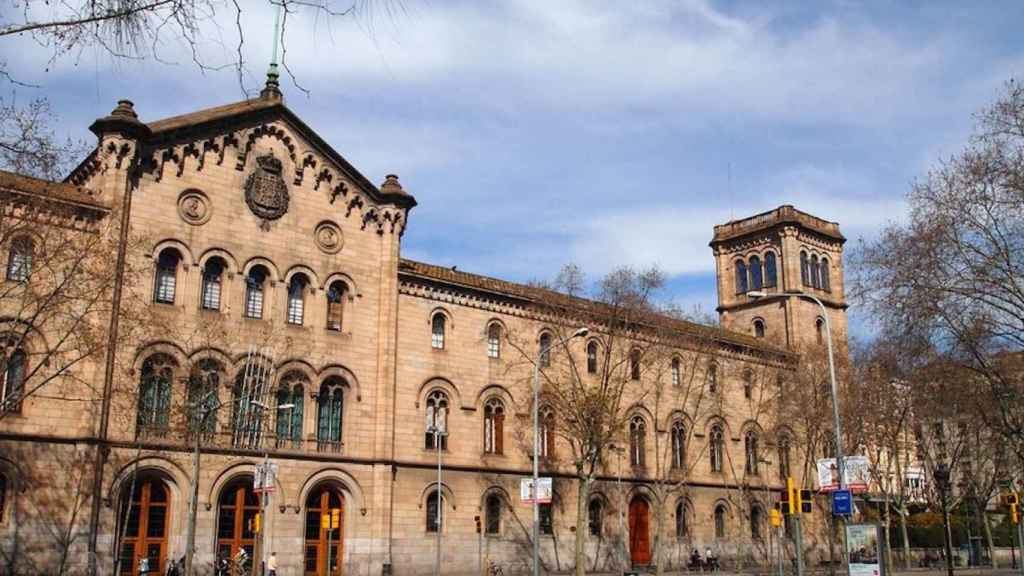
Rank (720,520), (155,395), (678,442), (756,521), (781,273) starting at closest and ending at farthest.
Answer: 1. (155,395)
2. (678,442)
3. (720,520)
4. (756,521)
5. (781,273)

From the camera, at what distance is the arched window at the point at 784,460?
59969mm

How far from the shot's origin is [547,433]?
161 ft

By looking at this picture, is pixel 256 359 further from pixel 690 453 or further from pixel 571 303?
pixel 690 453

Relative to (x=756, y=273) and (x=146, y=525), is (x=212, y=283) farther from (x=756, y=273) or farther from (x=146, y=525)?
(x=756, y=273)

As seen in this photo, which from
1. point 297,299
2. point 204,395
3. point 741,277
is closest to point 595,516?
point 297,299

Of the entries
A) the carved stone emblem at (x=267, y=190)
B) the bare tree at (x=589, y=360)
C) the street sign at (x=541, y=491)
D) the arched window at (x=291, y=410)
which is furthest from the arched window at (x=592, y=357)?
the carved stone emblem at (x=267, y=190)

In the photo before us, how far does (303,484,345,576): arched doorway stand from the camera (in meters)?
39.0

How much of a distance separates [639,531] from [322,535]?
19.6 metres

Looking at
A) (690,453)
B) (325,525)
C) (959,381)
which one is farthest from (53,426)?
(690,453)

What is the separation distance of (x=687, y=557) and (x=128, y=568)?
29.8m

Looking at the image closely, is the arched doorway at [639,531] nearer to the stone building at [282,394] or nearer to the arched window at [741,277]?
the stone building at [282,394]

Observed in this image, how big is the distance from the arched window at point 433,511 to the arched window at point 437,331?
22.3ft

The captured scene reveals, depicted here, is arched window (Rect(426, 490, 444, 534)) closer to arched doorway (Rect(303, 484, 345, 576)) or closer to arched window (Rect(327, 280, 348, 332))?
arched doorway (Rect(303, 484, 345, 576))

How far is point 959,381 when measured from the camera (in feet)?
106
